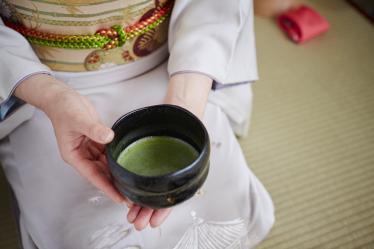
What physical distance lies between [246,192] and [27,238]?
41cm

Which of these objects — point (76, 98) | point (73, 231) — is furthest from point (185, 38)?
point (73, 231)

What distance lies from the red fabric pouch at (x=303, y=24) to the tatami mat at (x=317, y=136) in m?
0.03

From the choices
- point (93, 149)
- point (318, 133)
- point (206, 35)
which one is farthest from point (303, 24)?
point (93, 149)

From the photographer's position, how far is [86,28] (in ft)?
2.05

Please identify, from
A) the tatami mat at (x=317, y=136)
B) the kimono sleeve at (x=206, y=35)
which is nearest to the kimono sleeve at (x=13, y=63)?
the kimono sleeve at (x=206, y=35)

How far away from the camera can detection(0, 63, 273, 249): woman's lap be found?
60 cm

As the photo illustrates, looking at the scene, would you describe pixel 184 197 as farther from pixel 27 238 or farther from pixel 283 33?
pixel 283 33

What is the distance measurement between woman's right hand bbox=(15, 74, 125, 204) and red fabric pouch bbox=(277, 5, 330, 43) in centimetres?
104

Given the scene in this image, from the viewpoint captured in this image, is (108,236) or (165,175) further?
(108,236)

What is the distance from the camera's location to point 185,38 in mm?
673

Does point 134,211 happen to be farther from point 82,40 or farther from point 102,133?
point 82,40

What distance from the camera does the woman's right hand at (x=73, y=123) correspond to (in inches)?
21.1

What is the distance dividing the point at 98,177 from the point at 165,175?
0.53 ft

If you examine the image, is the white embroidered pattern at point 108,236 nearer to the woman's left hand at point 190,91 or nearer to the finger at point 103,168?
the finger at point 103,168
